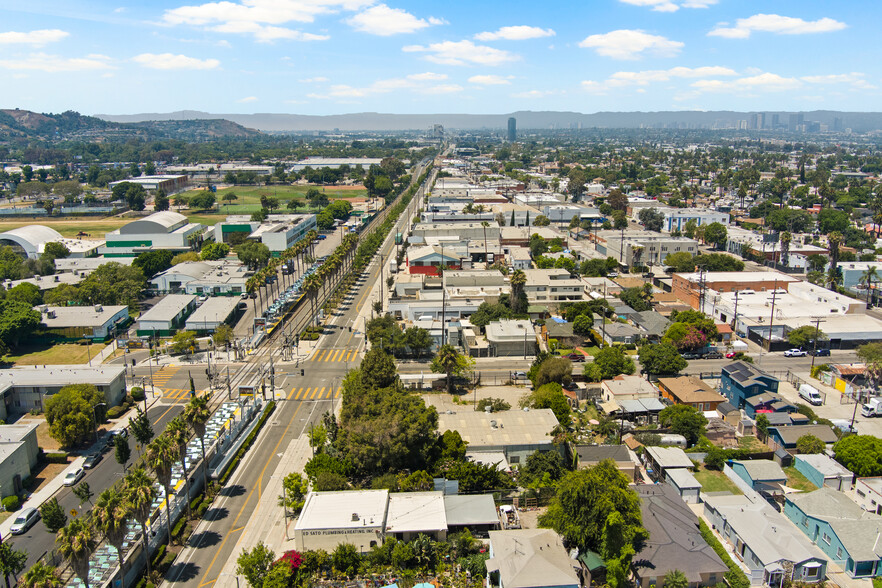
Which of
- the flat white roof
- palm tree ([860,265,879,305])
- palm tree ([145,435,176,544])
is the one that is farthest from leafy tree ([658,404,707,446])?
palm tree ([860,265,879,305])

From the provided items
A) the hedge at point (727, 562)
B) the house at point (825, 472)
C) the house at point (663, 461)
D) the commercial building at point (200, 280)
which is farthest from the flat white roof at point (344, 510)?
the commercial building at point (200, 280)

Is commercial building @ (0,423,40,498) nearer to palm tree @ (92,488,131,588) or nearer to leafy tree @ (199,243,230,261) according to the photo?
palm tree @ (92,488,131,588)

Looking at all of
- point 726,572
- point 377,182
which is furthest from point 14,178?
point 726,572

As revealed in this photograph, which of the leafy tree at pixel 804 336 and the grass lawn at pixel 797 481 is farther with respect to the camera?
the leafy tree at pixel 804 336

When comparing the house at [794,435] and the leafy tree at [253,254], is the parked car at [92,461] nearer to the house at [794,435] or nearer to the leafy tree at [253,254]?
the house at [794,435]

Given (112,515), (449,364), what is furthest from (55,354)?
(112,515)
